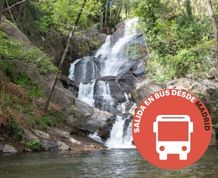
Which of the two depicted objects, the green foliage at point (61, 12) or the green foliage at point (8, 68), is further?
Result: the green foliage at point (61, 12)

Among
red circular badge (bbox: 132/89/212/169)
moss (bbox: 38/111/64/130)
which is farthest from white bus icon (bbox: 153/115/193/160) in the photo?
moss (bbox: 38/111/64/130)

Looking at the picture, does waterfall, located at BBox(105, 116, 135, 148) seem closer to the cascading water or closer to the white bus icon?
the cascading water

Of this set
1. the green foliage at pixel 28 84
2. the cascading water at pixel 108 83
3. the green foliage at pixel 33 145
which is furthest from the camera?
the cascading water at pixel 108 83

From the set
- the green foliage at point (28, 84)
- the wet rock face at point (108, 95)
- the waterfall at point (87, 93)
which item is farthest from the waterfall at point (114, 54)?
the green foliage at point (28, 84)

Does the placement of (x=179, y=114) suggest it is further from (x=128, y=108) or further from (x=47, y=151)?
(x=128, y=108)

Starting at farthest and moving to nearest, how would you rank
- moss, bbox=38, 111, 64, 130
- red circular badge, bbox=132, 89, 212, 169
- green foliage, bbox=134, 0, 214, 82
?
1. green foliage, bbox=134, 0, 214, 82
2. moss, bbox=38, 111, 64, 130
3. red circular badge, bbox=132, 89, 212, 169

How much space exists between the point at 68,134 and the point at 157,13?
321 inches

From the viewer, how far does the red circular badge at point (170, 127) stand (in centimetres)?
251

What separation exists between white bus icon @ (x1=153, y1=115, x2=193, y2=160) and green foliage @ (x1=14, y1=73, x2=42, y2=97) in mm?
20110

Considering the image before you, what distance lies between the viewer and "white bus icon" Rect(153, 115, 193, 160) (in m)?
2.53

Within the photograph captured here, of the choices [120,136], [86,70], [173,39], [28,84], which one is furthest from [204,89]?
[86,70]

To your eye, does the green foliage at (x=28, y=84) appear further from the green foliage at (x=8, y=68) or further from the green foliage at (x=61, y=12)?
the green foliage at (x=61, y=12)

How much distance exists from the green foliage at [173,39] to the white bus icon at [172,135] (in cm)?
1769

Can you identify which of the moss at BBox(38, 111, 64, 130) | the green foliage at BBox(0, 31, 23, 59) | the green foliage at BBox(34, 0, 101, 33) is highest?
the green foliage at BBox(34, 0, 101, 33)
